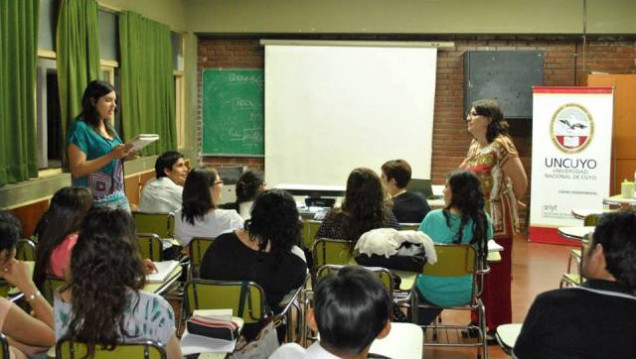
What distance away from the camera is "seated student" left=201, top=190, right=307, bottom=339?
3463mm

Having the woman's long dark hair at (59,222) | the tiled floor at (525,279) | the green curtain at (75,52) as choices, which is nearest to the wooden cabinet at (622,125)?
the tiled floor at (525,279)

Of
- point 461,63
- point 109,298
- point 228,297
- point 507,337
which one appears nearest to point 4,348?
point 109,298

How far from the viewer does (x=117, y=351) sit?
2.39 metres

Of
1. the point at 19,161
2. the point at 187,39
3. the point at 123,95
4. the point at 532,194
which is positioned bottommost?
the point at 532,194


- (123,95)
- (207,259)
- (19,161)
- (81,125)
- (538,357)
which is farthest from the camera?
(123,95)

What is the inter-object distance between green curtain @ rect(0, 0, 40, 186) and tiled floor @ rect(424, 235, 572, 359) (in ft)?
10.2

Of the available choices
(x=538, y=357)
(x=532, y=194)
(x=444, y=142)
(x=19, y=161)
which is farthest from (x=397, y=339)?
(x=444, y=142)

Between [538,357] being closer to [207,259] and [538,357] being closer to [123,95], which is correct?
[207,259]

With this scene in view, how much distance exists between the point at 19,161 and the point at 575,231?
3.82m

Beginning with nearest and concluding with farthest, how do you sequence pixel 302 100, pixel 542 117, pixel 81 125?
1. pixel 81 125
2. pixel 542 117
3. pixel 302 100

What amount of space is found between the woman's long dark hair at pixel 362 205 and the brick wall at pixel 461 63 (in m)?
5.33

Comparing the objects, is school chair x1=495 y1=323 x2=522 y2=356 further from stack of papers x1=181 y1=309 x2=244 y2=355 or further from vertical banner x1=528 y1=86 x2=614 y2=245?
vertical banner x1=528 y1=86 x2=614 y2=245

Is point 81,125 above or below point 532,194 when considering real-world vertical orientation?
above

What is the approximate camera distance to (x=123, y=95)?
729 centimetres
